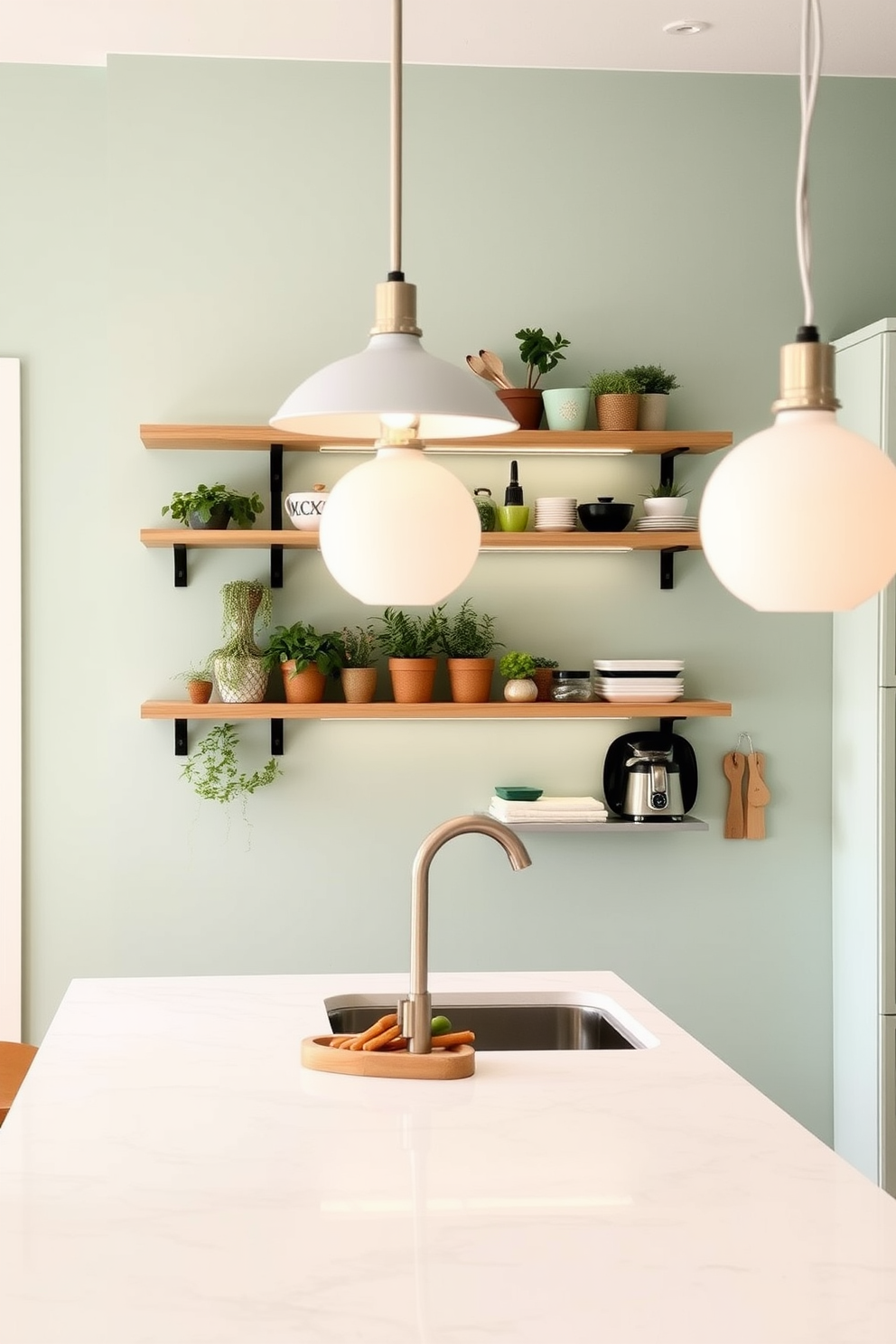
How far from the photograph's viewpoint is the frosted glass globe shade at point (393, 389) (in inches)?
60.1

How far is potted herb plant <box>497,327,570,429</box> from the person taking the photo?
138 inches

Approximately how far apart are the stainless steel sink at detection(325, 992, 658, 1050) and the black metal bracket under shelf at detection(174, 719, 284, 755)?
118cm

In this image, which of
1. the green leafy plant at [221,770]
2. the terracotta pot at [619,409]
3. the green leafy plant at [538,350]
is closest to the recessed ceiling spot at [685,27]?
the green leafy plant at [538,350]

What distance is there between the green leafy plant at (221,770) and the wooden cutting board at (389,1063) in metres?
1.55

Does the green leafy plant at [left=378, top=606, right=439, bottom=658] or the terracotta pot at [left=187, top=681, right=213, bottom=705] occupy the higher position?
the green leafy plant at [left=378, top=606, right=439, bottom=658]

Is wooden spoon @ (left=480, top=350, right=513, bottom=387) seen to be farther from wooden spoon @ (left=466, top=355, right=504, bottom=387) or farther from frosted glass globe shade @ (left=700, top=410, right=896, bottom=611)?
frosted glass globe shade @ (left=700, top=410, right=896, bottom=611)

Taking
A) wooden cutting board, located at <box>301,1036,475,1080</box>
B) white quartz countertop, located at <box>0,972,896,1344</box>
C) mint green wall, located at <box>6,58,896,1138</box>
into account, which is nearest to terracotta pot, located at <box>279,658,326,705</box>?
mint green wall, located at <box>6,58,896,1138</box>

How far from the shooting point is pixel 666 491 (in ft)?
11.8

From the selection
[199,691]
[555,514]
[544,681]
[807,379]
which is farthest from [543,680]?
[807,379]

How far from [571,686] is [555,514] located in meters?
0.44

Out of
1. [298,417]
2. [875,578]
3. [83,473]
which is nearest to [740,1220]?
[875,578]

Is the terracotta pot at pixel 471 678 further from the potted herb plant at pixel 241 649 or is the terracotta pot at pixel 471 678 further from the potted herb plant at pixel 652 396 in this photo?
the potted herb plant at pixel 652 396

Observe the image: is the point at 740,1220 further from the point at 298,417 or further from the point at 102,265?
the point at 102,265

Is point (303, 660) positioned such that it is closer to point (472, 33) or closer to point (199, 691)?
point (199, 691)
